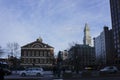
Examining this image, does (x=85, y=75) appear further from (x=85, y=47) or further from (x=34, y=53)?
(x=85, y=47)

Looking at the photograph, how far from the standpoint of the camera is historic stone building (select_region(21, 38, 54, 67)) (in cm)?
14225

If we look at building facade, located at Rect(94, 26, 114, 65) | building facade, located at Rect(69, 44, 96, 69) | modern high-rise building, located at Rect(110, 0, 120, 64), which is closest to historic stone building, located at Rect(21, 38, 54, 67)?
building facade, located at Rect(69, 44, 96, 69)

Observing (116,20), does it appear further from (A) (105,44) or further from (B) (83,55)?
(A) (105,44)

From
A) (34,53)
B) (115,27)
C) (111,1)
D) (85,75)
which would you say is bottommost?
(85,75)

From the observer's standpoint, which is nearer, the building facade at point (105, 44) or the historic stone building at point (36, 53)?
the historic stone building at point (36, 53)

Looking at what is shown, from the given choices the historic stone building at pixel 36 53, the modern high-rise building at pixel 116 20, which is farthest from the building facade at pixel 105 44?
the historic stone building at pixel 36 53

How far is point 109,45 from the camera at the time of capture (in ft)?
559

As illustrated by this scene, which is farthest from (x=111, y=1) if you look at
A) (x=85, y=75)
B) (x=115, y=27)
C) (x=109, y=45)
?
(x=85, y=75)

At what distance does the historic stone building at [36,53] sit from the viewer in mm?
142250

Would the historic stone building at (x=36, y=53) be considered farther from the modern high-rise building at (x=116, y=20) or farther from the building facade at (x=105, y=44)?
the building facade at (x=105, y=44)

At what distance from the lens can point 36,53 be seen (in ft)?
468

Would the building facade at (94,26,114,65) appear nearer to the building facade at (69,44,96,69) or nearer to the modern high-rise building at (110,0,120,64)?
the building facade at (69,44,96,69)

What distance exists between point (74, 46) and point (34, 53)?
2807cm

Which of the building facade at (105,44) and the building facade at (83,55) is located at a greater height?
the building facade at (105,44)
